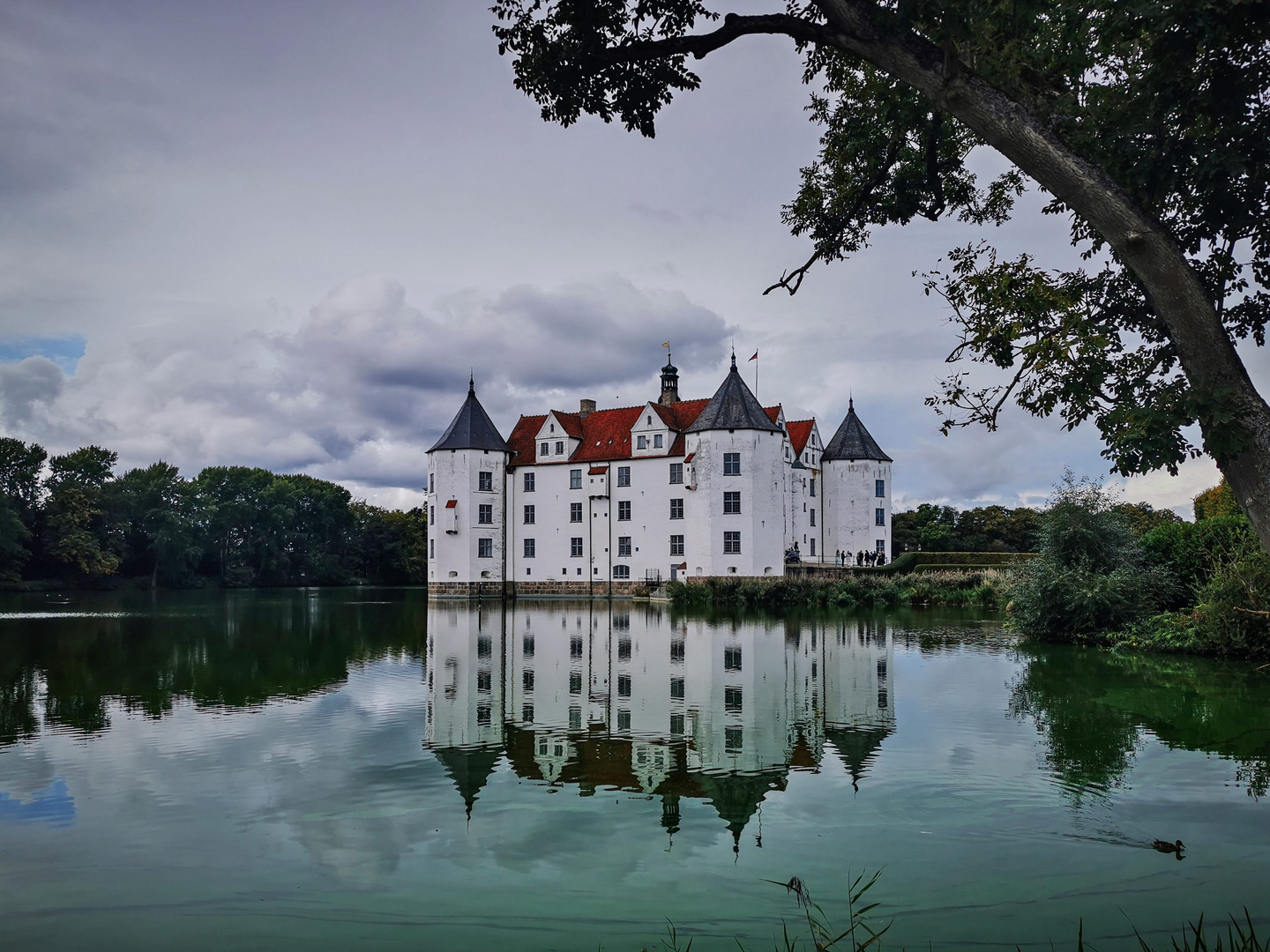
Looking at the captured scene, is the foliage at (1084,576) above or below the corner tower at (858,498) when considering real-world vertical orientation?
below

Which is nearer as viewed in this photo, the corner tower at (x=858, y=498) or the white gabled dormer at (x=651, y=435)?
the white gabled dormer at (x=651, y=435)

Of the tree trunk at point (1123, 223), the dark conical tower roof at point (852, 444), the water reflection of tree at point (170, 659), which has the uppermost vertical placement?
the dark conical tower roof at point (852, 444)

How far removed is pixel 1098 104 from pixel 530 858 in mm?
6466

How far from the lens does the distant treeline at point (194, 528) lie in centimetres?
6091

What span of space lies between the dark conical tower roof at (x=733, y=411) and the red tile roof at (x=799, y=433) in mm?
5857

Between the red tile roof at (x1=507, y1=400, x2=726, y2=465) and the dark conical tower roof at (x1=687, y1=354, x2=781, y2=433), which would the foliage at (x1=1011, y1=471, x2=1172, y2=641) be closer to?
the dark conical tower roof at (x1=687, y1=354, x2=781, y2=433)

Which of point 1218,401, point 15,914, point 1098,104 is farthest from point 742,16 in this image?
point 15,914

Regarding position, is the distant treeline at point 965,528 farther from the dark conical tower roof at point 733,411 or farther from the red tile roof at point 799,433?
the dark conical tower roof at point 733,411

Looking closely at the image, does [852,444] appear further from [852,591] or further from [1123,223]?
[1123,223]

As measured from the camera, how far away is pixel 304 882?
4980 millimetres

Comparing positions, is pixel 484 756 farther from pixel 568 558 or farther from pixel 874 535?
pixel 874 535

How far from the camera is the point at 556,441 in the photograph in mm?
47344

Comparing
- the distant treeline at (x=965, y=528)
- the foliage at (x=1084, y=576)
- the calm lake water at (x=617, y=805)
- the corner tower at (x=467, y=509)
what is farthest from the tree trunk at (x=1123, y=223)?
the distant treeline at (x=965, y=528)

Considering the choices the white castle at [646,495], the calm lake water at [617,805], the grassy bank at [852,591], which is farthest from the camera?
the white castle at [646,495]
